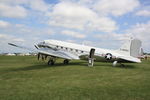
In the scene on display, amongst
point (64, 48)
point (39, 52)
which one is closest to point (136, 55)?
point (64, 48)

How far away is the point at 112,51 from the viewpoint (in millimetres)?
23375

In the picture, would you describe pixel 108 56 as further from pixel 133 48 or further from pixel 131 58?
pixel 133 48

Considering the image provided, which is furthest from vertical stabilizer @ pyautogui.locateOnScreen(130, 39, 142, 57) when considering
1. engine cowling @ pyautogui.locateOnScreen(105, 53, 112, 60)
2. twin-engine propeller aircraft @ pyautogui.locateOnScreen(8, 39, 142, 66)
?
engine cowling @ pyautogui.locateOnScreen(105, 53, 112, 60)

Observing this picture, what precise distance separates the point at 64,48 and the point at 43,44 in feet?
10.4

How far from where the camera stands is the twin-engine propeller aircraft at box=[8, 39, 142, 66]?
71.9 feet

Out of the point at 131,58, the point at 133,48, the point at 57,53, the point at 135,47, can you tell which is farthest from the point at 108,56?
the point at 57,53

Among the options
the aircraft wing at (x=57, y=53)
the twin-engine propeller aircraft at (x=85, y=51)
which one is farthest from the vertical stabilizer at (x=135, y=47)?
the aircraft wing at (x=57, y=53)

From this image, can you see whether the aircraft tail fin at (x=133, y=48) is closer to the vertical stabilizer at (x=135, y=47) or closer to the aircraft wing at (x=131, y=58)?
the vertical stabilizer at (x=135, y=47)

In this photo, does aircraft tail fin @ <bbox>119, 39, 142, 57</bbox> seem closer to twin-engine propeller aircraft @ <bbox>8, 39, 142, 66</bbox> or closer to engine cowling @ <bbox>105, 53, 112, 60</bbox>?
twin-engine propeller aircraft @ <bbox>8, 39, 142, 66</bbox>

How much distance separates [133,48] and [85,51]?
19.8ft

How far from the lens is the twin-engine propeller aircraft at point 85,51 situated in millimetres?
21922

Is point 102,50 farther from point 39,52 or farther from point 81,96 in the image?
point 81,96

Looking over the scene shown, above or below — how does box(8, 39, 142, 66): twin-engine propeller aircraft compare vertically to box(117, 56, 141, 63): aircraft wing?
above

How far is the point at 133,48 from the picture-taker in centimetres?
2211
